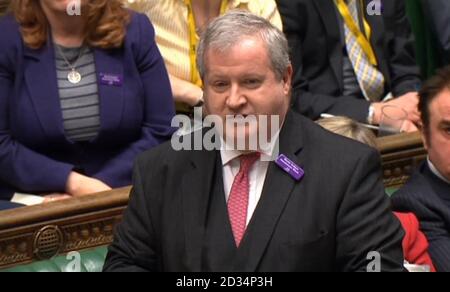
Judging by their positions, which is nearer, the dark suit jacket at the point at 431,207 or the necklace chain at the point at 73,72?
the dark suit jacket at the point at 431,207

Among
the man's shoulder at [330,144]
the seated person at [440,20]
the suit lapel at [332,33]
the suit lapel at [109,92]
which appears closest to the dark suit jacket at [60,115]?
the suit lapel at [109,92]

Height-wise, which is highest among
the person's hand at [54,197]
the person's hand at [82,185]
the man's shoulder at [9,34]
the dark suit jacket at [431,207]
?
the man's shoulder at [9,34]

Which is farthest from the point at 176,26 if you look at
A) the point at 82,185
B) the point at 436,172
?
the point at 436,172

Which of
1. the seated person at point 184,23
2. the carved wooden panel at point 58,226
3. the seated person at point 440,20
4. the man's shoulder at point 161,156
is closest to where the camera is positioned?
the man's shoulder at point 161,156

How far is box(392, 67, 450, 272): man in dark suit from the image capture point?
2416 mm

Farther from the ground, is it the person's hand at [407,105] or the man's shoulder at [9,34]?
the man's shoulder at [9,34]

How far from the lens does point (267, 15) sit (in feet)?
10.6

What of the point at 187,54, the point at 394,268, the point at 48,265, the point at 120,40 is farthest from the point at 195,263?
the point at 187,54

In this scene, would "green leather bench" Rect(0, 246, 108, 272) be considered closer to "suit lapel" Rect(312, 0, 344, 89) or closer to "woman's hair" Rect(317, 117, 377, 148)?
"woman's hair" Rect(317, 117, 377, 148)

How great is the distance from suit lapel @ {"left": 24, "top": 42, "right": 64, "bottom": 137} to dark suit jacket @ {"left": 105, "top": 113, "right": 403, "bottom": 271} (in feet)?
2.43

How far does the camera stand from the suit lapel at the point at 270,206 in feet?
6.37

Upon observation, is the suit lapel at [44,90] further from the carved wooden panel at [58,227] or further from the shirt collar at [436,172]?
the shirt collar at [436,172]

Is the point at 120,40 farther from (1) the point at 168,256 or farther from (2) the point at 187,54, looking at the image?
(1) the point at 168,256

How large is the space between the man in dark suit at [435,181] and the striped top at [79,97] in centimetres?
83
